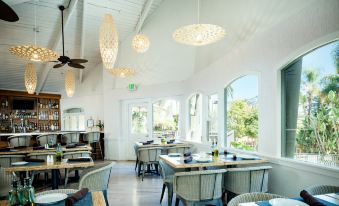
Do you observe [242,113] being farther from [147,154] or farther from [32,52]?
[32,52]

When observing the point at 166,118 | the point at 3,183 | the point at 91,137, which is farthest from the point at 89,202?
the point at 91,137

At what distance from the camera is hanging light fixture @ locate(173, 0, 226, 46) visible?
308cm

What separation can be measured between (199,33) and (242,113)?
7.25 feet

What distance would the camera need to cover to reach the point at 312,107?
126 inches

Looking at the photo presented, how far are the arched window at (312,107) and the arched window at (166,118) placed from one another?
4.17 metres

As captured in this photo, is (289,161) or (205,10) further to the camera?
(205,10)

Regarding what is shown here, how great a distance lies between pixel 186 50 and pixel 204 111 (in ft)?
5.89

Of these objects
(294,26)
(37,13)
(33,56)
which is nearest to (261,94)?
(294,26)

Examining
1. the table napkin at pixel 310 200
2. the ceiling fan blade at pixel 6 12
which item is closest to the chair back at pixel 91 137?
the ceiling fan blade at pixel 6 12

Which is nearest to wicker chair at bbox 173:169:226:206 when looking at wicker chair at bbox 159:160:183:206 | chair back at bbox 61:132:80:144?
wicker chair at bbox 159:160:183:206

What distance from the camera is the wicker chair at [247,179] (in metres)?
3.13

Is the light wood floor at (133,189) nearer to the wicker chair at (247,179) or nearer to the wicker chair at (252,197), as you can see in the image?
the wicker chair at (247,179)

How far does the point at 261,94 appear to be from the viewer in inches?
156

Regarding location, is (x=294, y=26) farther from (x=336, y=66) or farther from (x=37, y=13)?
(x=37, y=13)
